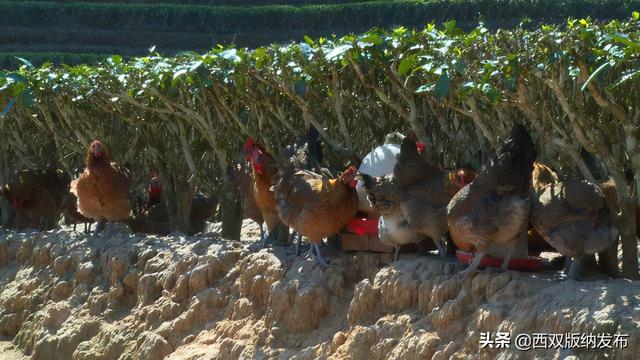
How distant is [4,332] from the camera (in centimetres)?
1073

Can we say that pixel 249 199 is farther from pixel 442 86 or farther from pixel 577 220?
pixel 577 220

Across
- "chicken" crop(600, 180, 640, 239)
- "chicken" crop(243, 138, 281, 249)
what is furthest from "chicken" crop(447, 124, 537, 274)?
"chicken" crop(243, 138, 281, 249)

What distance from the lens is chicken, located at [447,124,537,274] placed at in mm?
6496

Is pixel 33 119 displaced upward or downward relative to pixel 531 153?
upward

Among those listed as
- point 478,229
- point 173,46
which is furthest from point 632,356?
point 173,46

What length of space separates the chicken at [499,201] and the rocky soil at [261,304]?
0.89 feet

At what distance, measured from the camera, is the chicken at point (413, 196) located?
285 inches

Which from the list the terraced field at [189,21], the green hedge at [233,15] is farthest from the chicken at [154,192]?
the green hedge at [233,15]

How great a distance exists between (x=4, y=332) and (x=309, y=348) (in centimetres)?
488

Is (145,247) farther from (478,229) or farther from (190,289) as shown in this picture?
(478,229)

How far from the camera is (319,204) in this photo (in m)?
7.78

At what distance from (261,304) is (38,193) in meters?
5.65

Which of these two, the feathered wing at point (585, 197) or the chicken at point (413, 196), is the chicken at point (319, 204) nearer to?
the chicken at point (413, 196)

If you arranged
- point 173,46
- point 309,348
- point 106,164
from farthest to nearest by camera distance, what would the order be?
point 173,46, point 106,164, point 309,348
